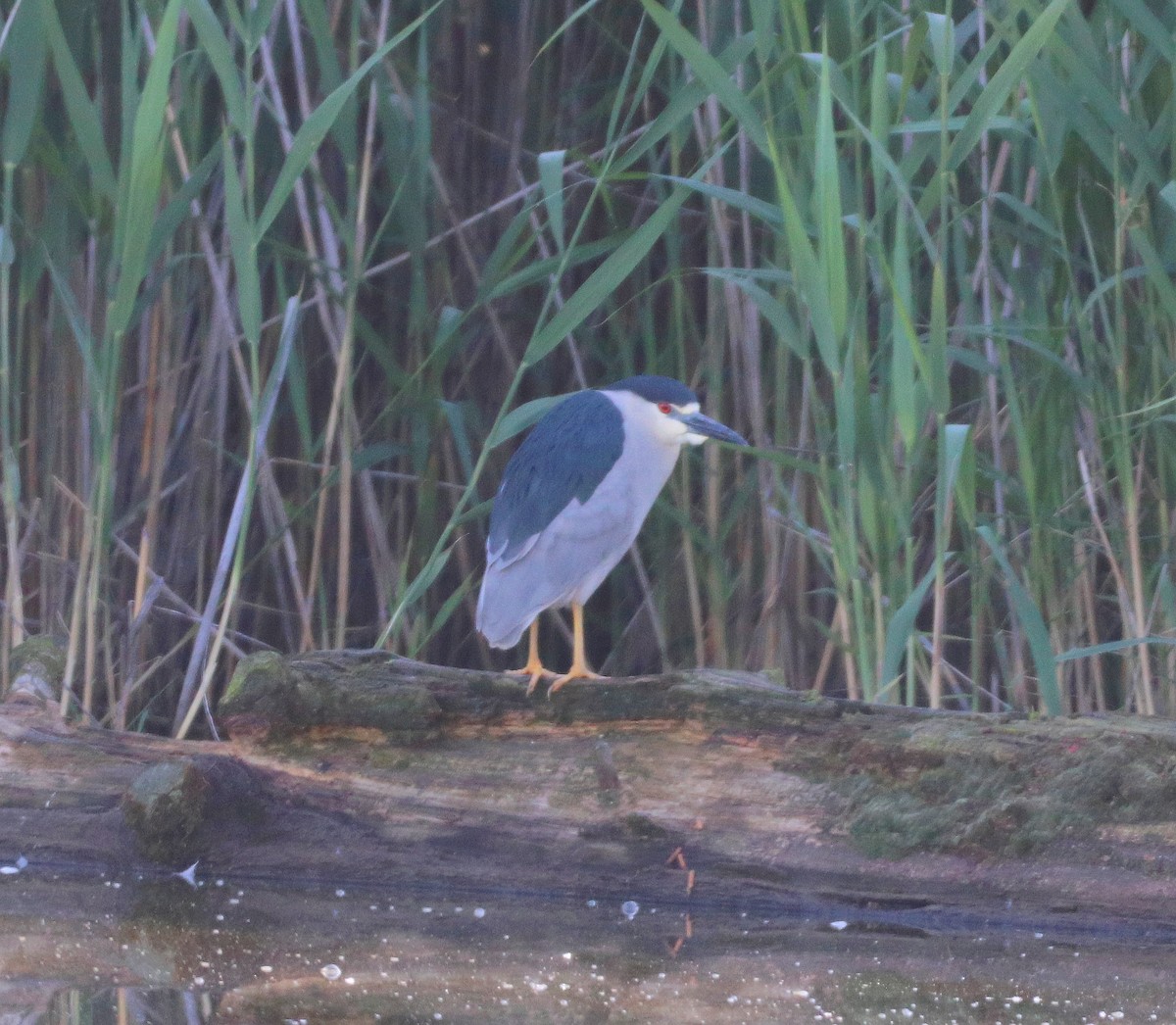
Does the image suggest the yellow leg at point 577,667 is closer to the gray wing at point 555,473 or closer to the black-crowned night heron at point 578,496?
the black-crowned night heron at point 578,496

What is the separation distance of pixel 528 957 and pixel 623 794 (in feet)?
1.22

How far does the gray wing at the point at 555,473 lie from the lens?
300 centimetres

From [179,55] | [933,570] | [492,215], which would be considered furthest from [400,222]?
[933,570]

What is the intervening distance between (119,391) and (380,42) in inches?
37.2

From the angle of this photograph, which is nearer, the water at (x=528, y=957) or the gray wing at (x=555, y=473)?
the water at (x=528, y=957)

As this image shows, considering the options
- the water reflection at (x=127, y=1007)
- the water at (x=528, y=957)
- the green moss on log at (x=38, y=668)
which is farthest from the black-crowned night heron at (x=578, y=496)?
the water reflection at (x=127, y=1007)

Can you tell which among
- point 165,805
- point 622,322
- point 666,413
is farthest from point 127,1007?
point 622,322

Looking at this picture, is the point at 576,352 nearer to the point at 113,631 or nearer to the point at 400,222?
the point at 400,222

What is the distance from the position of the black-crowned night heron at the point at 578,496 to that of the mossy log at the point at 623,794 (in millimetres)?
240

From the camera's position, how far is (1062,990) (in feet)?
7.32

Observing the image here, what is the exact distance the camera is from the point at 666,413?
122 inches

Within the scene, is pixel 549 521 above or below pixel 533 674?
above

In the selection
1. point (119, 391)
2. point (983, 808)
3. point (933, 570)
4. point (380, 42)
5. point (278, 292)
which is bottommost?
point (983, 808)

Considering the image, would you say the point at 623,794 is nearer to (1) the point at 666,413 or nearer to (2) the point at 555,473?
(2) the point at 555,473
